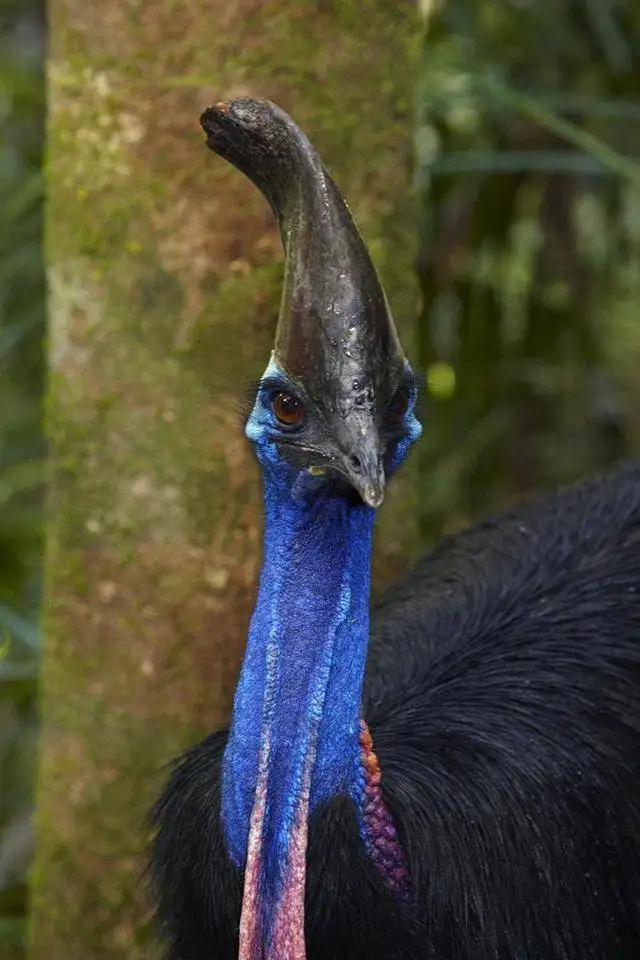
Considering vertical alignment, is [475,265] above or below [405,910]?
above

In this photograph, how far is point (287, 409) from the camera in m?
1.74

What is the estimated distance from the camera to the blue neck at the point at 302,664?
1807 mm

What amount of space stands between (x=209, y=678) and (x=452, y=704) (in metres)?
0.41

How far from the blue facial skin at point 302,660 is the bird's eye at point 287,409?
0.15 feet

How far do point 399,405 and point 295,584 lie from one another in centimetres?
23

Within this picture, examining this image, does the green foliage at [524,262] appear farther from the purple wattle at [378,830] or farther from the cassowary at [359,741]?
the purple wattle at [378,830]

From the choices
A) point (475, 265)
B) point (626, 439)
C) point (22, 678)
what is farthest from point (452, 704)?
point (626, 439)

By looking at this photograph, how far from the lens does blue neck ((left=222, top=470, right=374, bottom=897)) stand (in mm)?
1807

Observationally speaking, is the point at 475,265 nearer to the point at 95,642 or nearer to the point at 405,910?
the point at 95,642

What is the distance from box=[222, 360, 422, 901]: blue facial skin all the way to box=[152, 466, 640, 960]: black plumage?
0.04 m

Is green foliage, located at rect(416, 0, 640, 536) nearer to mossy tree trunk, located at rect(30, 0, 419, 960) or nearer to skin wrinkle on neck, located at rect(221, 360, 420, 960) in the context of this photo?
mossy tree trunk, located at rect(30, 0, 419, 960)

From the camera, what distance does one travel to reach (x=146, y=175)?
227 centimetres

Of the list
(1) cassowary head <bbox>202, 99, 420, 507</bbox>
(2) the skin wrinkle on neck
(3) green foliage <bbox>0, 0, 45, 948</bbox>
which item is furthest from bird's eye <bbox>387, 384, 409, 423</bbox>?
(3) green foliage <bbox>0, 0, 45, 948</bbox>

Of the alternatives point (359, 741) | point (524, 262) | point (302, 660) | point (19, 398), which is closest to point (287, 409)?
point (302, 660)
